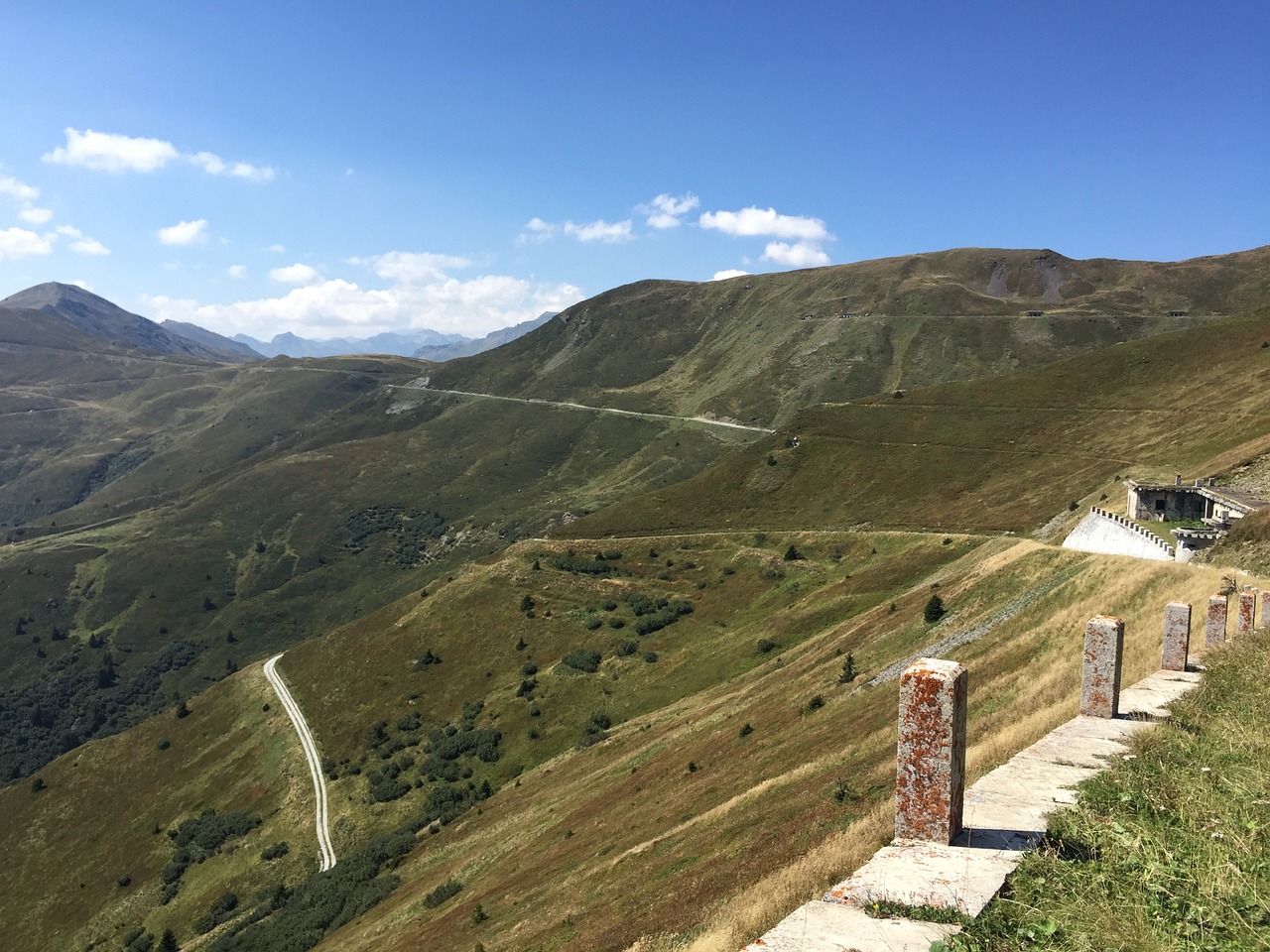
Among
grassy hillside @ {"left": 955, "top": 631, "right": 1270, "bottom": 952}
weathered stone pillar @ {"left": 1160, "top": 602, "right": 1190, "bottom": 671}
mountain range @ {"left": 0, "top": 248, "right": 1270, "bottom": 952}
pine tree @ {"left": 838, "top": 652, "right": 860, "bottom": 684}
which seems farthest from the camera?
pine tree @ {"left": 838, "top": 652, "right": 860, "bottom": 684}

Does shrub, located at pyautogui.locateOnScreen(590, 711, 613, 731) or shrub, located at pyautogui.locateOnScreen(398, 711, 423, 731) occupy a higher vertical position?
shrub, located at pyautogui.locateOnScreen(590, 711, 613, 731)

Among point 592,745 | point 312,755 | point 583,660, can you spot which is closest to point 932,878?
point 592,745

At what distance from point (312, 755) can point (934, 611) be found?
7290cm

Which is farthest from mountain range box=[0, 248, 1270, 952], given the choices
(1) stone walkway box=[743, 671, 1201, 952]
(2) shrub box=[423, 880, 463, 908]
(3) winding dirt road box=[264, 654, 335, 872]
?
(1) stone walkway box=[743, 671, 1201, 952]

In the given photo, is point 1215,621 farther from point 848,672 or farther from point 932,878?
point 932,878

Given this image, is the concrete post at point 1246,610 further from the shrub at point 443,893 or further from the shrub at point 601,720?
the shrub at point 601,720

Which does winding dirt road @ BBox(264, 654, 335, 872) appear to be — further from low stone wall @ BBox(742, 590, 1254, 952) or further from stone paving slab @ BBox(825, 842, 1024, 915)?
stone paving slab @ BBox(825, 842, 1024, 915)

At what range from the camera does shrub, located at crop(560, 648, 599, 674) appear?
270ft

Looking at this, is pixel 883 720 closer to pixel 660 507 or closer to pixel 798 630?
pixel 798 630

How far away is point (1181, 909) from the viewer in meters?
8.40

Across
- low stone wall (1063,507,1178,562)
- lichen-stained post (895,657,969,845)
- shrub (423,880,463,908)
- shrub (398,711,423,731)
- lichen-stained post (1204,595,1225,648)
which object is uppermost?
lichen-stained post (895,657,969,845)

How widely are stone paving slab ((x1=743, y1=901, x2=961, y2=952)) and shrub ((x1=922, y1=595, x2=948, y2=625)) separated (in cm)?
3843

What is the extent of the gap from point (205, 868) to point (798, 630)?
63.8 metres

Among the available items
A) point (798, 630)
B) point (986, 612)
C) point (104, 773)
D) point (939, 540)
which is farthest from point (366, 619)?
point (986, 612)
